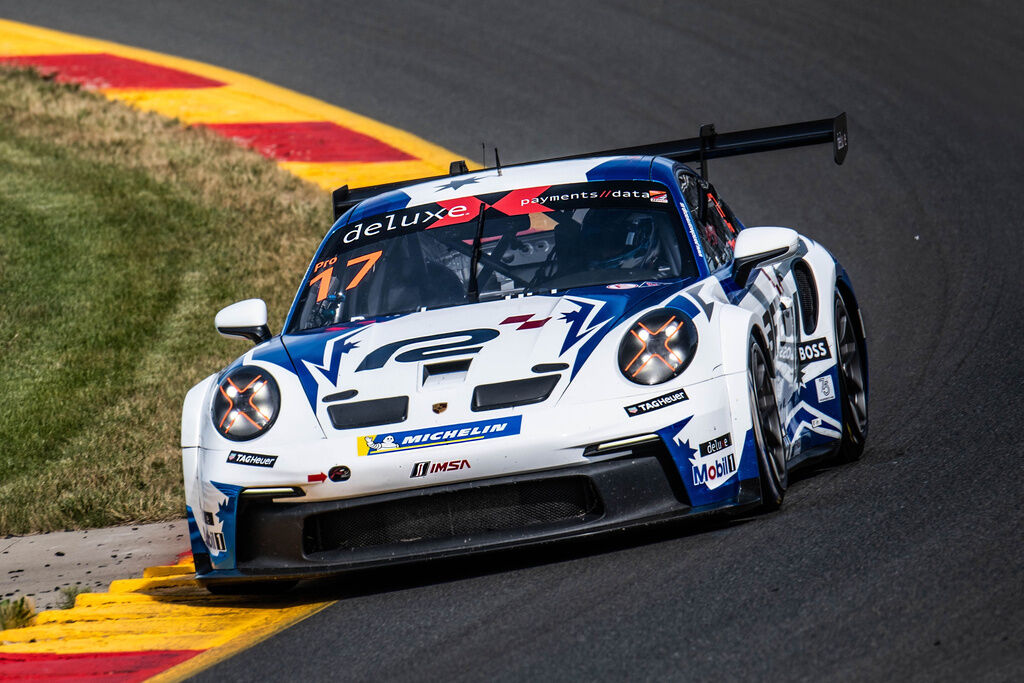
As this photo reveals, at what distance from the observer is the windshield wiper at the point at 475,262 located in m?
5.69

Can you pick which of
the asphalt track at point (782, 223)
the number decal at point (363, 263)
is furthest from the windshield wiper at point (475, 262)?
the asphalt track at point (782, 223)

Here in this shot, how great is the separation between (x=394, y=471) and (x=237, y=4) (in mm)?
11669

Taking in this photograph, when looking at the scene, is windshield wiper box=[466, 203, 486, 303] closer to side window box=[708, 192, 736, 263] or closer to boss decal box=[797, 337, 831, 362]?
side window box=[708, 192, 736, 263]

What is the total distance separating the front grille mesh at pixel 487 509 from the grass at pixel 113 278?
2330 millimetres

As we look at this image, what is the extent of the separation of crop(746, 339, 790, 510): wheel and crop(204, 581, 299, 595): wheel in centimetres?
166

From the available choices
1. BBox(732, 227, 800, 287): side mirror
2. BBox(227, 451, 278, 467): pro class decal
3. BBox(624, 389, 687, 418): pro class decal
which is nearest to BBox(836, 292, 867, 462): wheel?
BBox(732, 227, 800, 287): side mirror

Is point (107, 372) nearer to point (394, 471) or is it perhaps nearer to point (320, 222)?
point (320, 222)

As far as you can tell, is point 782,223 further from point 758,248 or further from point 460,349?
point 460,349

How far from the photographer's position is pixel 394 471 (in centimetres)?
467

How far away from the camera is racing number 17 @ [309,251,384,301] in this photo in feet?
19.6

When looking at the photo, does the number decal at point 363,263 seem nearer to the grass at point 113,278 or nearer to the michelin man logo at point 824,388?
the grass at point 113,278

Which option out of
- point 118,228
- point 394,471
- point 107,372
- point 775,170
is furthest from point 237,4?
point 394,471

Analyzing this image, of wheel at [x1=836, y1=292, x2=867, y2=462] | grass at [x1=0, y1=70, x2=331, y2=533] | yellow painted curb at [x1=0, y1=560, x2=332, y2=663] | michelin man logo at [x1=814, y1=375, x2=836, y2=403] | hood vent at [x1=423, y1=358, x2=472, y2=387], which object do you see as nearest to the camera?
yellow painted curb at [x1=0, y1=560, x2=332, y2=663]

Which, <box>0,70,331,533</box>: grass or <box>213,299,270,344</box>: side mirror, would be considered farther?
<box>0,70,331,533</box>: grass
